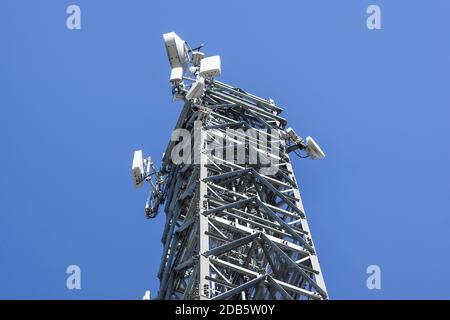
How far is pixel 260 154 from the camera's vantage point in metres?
28.6

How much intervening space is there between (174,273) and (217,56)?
35.5 ft

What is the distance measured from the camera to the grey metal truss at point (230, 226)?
2138 centimetres

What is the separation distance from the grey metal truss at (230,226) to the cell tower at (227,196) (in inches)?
1.3

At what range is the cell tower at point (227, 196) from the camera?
71.8 ft

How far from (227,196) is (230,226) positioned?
263cm

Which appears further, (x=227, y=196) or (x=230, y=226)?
(x=227, y=196)

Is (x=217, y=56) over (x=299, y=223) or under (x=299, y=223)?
over

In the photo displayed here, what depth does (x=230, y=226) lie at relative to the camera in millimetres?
22953

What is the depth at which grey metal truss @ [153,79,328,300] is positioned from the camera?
2138cm

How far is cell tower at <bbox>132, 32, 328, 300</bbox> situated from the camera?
21.9 meters

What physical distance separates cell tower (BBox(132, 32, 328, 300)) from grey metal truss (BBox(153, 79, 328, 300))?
0.11 feet
